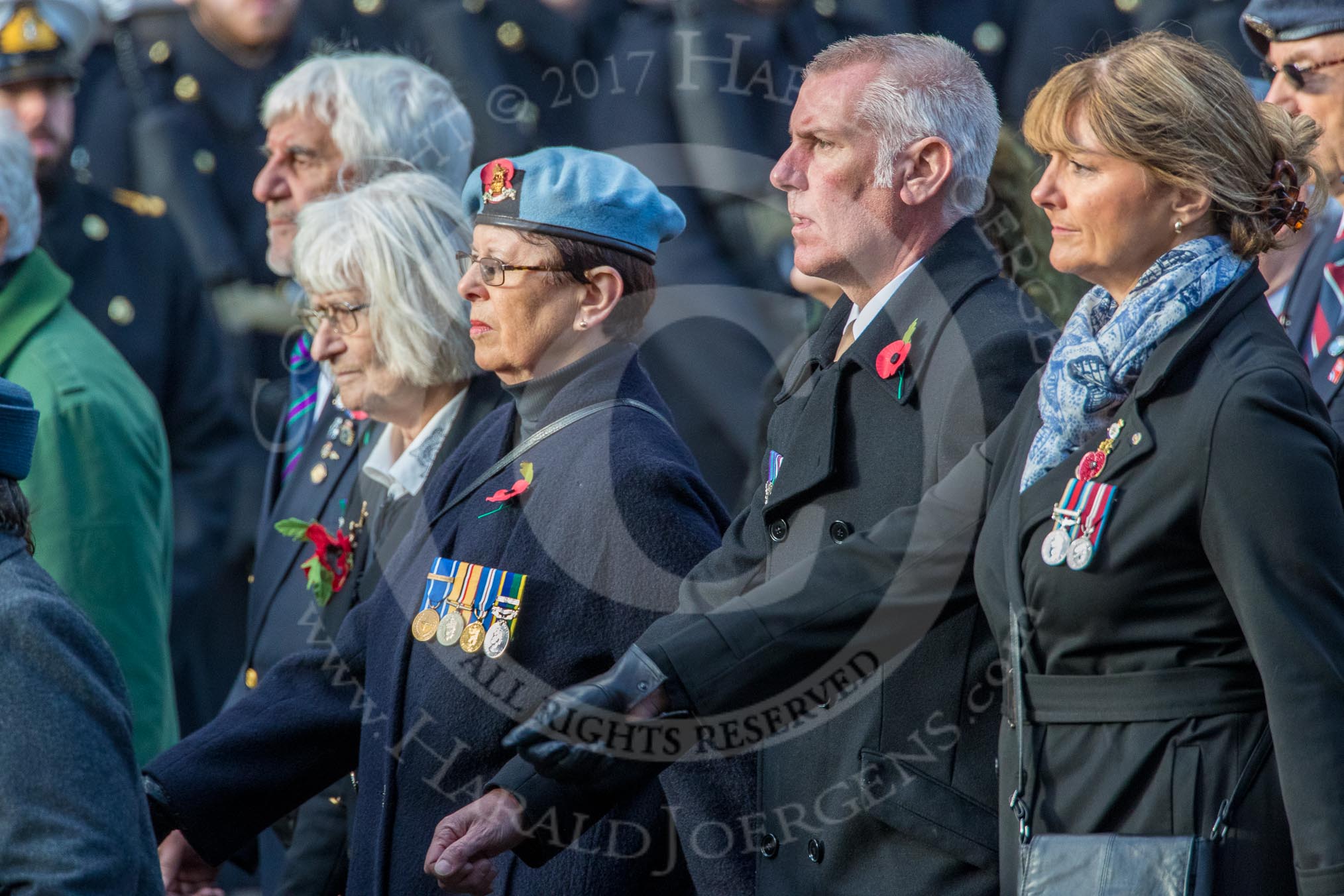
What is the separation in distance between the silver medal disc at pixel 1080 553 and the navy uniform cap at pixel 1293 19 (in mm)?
1837

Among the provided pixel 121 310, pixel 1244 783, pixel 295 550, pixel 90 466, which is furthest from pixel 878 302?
pixel 121 310

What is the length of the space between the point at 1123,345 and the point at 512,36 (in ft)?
12.0

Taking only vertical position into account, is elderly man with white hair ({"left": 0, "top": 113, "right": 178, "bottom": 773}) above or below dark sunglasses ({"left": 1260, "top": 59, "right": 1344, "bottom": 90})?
below

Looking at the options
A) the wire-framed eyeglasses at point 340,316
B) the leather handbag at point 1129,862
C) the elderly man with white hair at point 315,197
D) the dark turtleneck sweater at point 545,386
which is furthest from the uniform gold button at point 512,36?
the leather handbag at point 1129,862

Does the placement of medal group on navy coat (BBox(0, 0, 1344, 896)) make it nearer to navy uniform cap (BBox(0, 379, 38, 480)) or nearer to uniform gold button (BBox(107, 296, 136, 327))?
navy uniform cap (BBox(0, 379, 38, 480))

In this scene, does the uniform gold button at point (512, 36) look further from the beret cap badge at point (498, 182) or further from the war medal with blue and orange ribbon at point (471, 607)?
the war medal with blue and orange ribbon at point (471, 607)

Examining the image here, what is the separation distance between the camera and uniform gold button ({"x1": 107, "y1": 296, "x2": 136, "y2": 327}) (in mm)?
5730

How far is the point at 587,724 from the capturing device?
2510mm

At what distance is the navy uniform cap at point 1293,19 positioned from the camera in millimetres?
3727

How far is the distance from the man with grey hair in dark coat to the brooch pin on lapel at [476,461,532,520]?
2.94 feet

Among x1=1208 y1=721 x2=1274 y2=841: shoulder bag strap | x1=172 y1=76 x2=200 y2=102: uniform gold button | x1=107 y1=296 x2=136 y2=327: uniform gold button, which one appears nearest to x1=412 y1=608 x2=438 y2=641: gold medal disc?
x1=1208 y1=721 x2=1274 y2=841: shoulder bag strap

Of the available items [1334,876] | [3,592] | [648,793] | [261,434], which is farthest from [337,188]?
[1334,876]

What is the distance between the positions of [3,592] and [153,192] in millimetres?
4112

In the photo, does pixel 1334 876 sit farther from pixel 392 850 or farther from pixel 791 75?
pixel 791 75
